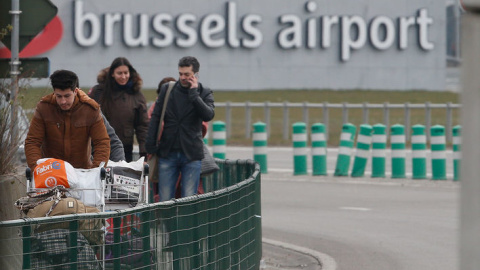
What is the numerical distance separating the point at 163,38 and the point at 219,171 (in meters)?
37.2

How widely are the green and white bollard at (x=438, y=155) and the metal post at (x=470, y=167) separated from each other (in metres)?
16.4

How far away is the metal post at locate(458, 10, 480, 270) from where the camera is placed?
2104mm

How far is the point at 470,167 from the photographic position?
6.95 feet

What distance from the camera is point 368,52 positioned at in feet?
161

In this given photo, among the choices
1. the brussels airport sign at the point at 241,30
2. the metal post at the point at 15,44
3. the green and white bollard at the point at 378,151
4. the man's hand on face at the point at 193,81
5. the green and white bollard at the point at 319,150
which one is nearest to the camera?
the metal post at the point at 15,44

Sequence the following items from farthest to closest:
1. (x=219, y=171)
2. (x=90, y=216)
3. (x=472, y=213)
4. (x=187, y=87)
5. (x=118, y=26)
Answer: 1. (x=118, y=26)
2. (x=219, y=171)
3. (x=187, y=87)
4. (x=90, y=216)
5. (x=472, y=213)

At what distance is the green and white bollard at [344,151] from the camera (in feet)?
61.8

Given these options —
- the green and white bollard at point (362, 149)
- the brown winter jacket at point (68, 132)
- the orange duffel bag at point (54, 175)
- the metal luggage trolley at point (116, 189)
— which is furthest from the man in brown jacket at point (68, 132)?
the green and white bollard at point (362, 149)

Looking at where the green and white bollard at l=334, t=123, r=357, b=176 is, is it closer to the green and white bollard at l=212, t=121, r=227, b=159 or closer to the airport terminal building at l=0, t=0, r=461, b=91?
the green and white bollard at l=212, t=121, r=227, b=159

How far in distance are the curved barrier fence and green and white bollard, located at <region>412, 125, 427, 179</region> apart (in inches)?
430

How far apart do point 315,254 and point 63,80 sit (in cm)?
408

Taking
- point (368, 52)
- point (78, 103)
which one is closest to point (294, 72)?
point (368, 52)

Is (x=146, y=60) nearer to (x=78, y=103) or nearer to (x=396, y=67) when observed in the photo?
(x=396, y=67)

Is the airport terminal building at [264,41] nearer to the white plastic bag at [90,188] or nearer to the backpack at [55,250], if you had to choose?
the white plastic bag at [90,188]
